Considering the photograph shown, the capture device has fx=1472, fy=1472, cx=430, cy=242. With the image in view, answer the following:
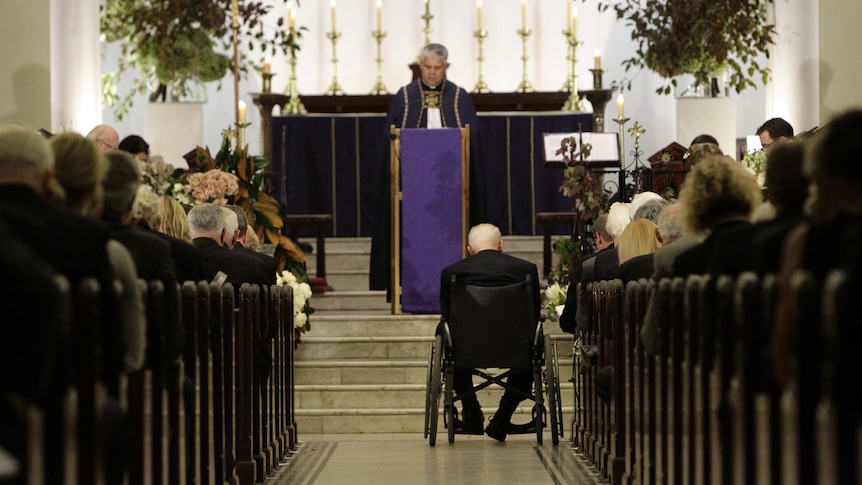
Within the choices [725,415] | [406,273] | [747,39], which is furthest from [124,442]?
[747,39]

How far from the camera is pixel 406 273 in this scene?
1038 cm

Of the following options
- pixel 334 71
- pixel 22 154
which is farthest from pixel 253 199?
pixel 22 154

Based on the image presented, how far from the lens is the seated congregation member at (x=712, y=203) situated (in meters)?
4.86

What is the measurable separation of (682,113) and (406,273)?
4.19 m

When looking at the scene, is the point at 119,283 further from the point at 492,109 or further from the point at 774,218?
the point at 492,109

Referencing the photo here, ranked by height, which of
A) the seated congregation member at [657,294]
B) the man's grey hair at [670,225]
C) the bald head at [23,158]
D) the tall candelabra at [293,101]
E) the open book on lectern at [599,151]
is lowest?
the seated congregation member at [657,294]

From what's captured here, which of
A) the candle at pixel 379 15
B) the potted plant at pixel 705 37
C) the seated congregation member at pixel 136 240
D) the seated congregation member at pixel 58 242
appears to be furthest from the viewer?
the candle at pixel 379 15

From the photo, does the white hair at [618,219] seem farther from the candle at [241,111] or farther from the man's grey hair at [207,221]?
the candle at [241,111]

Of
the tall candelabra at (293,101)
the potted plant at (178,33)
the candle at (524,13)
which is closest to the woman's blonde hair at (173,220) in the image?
the potted plant at (178,33)

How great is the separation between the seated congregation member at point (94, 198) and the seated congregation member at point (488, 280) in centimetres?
396

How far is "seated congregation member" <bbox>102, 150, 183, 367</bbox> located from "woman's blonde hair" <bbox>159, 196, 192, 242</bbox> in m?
1.63

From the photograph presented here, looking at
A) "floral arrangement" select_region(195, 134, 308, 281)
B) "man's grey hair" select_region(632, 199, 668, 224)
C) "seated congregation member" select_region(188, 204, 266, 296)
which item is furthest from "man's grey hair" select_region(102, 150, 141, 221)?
"floral arrangement" select_region(195, 134, 308, 281)

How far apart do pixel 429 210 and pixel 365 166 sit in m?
3.45

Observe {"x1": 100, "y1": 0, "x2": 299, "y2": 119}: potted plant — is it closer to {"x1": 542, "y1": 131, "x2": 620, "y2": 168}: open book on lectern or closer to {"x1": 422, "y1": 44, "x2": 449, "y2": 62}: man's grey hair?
{"x1": 422, "y1": 44, "x2": 449, "y2": 62}: man's grey hair
